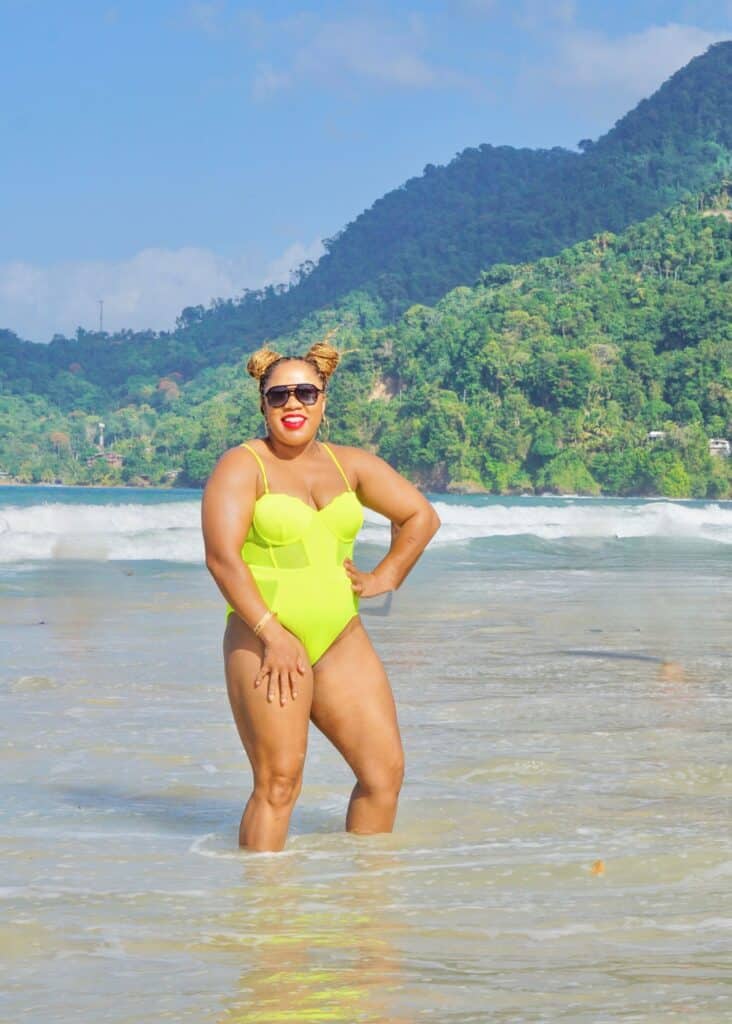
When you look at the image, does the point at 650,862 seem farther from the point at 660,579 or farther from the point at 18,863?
the point at 660,579

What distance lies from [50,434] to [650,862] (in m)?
157

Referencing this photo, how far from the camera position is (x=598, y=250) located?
154500 mm

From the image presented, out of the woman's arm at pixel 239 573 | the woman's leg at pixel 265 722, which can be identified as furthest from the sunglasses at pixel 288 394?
the woman's leg at pixel 265 722

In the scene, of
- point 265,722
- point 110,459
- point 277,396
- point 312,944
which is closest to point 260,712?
point 265,722

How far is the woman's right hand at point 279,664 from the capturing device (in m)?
4.36

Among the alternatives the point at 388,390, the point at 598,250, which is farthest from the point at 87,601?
the point at 598,250

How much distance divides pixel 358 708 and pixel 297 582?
418mm

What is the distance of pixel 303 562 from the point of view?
4.53 m

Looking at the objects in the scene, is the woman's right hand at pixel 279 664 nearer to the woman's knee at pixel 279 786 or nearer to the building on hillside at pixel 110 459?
the woman's knee at pixel 279 786

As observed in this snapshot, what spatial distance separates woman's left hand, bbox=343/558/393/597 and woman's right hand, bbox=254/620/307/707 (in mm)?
309

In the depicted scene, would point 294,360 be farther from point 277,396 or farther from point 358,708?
point 358,708

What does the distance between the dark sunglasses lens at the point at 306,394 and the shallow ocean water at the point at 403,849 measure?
1360 mm

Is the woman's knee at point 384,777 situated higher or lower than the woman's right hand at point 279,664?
lower

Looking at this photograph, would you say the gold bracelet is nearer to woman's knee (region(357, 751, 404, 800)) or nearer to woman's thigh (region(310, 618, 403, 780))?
woman's thigh (region(310, 618, 403, 780))
